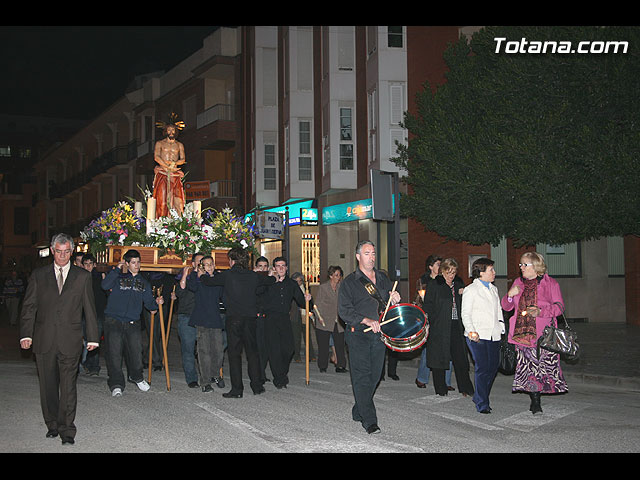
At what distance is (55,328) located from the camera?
23.0 feet

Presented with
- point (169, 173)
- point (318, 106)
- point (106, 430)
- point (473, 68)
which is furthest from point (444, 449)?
point (318, 106)

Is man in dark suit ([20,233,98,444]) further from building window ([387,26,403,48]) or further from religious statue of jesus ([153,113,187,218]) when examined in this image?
building window ([387,26,403,48])

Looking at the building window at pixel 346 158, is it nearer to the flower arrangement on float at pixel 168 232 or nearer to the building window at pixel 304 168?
the building window at pixel 304 168

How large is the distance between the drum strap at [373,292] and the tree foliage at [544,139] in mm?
7840

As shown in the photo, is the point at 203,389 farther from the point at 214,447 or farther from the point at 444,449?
the point at 444,449

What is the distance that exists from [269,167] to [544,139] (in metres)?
17.1

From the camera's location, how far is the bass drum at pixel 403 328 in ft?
25.0

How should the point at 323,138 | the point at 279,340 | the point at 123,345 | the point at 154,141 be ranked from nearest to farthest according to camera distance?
the point at 123,345, the point at 279,340, the point at 323,138, the point at 154,141

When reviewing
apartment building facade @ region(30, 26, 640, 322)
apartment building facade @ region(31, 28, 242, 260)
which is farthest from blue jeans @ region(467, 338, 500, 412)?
apartment building facade @ region(31, 28, 242, 260)

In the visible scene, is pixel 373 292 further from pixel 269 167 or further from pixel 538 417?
pixel 269 167

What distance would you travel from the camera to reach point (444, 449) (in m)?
6.53

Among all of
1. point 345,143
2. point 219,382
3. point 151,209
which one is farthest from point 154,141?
point 219,382

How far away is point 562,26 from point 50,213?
5817 centimetres

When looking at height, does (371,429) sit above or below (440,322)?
below
